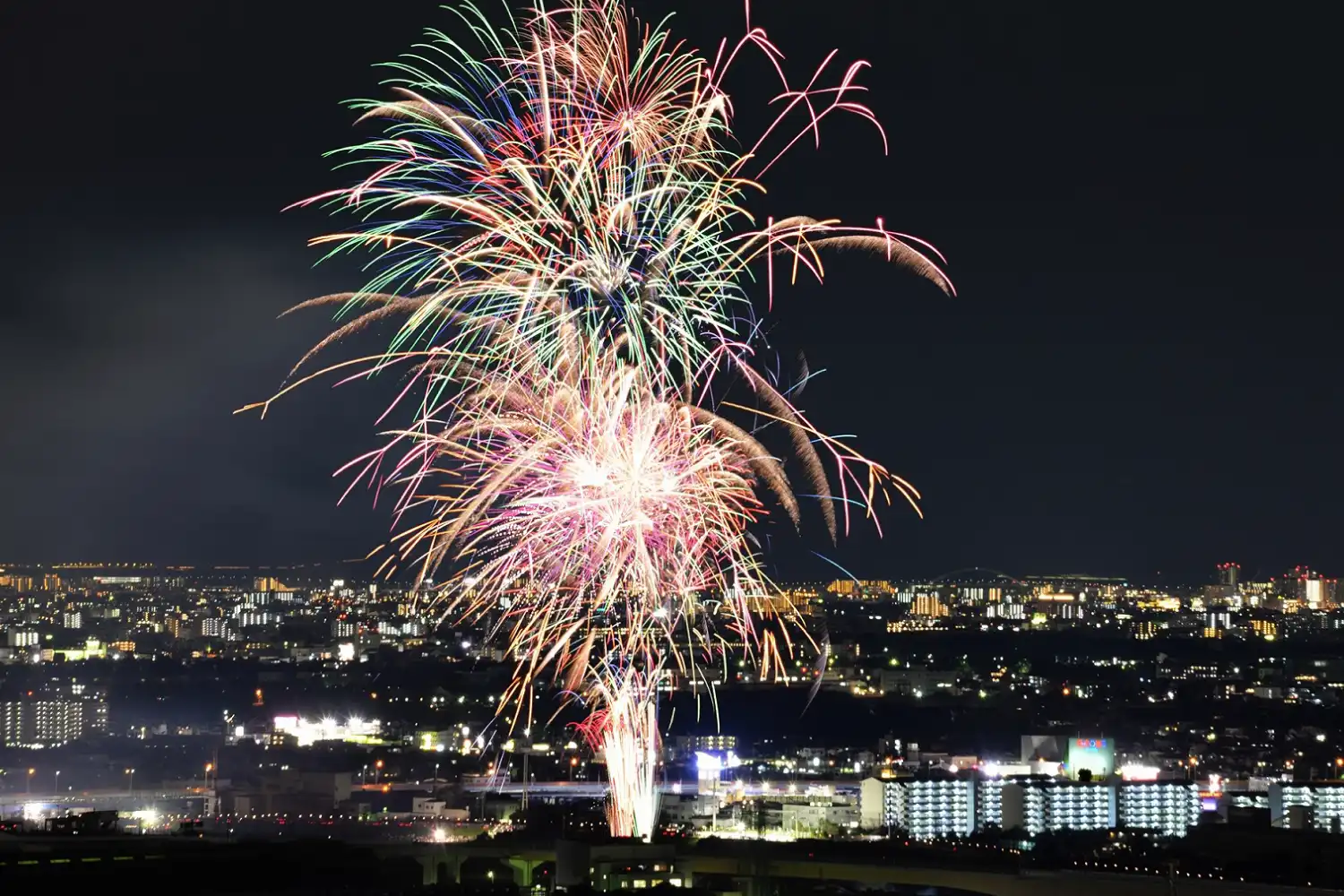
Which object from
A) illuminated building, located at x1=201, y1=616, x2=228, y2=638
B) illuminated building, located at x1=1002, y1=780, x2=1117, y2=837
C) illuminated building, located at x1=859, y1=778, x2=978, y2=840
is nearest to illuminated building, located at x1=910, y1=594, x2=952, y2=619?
illuminated building, located at x1=201, y1=616, x2=228, y2=638

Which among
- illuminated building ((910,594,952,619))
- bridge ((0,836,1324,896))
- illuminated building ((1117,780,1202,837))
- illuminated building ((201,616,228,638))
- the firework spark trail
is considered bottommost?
illuminated building ((1117,780,1202,837))

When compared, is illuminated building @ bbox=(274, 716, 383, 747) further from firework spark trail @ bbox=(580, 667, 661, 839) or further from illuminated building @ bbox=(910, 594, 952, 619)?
illuminated building @ bbox=(910, 594, 952, 619)

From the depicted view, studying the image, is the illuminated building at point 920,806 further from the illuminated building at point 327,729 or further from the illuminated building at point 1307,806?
the illuminated building at point 327,729

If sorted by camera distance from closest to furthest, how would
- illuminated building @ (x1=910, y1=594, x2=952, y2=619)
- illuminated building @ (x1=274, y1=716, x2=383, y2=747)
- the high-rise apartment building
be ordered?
the high-rise apartment building, illuminated building @ (x1=274, y1=716, x2=383, y2=747), illuminated building @ (x1=910, y1=594, x2=952, y2=619)

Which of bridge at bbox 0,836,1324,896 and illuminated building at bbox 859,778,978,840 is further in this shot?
illuminated building at bbox 859,778,978,840

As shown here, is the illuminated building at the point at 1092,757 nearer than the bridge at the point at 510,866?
No

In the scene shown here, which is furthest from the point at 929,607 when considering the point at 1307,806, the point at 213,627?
the point at 1307,806

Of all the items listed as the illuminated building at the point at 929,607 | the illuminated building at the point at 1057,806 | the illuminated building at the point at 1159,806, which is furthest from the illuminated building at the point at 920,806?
the illuminated building at the point at 929,607

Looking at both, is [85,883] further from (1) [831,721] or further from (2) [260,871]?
(1) [831,721]
